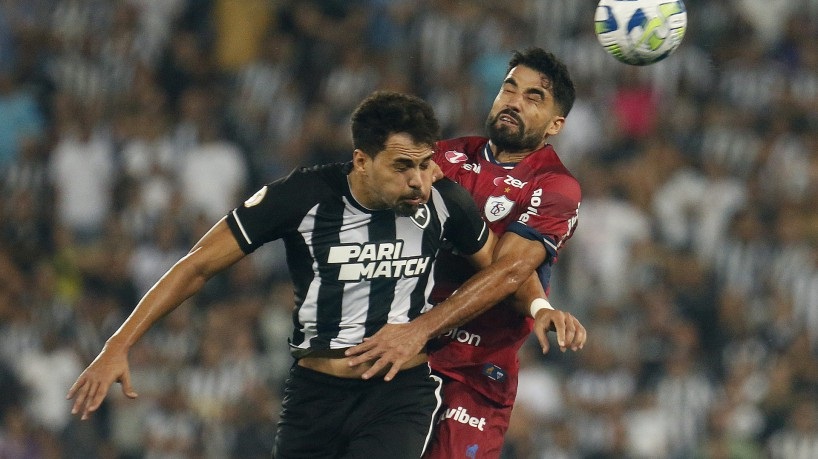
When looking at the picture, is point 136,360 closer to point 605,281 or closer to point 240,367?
point 240,367

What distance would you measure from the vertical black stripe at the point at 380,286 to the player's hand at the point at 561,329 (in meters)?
0.62

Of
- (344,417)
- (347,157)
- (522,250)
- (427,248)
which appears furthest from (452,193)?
(347,157)

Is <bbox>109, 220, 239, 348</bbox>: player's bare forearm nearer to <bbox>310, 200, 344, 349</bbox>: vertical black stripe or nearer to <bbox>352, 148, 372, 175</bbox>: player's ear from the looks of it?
<bbox>310, 200, 344, 349</bbox>: vertical black stripe

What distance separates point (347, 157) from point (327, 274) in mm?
6646

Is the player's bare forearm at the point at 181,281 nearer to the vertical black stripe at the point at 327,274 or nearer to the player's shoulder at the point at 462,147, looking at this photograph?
the vertical black stripe at the point at 327,274

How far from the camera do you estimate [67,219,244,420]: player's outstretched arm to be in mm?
5480

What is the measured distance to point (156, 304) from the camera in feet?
18.5

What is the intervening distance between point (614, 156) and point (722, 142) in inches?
37.6

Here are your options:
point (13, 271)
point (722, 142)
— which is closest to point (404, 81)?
point (722, 142)

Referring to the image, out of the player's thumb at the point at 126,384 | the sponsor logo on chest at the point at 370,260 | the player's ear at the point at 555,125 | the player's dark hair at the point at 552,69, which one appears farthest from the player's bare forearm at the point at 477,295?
the player's thumb at the point at 126,384

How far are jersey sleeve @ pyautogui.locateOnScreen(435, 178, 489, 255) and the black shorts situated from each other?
24.9 inches

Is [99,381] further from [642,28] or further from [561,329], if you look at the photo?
[642,28]

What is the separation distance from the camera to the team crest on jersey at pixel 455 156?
261 inches

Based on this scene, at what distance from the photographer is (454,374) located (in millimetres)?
6461
